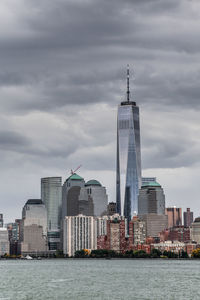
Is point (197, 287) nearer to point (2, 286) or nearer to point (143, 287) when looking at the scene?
point (143, 287)

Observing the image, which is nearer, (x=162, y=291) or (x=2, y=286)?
(x=162, y=291)

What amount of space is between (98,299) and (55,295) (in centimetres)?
1076

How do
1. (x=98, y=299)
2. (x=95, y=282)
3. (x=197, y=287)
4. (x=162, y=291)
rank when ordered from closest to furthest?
(x=98, y=299), (x=162, y=291), (x=197, y=287), (x=95, y=282)

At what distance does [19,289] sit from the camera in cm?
15275

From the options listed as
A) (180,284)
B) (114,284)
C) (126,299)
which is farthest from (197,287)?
(126,299)

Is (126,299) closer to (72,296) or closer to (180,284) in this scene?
(72,296)

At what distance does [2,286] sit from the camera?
538 feet

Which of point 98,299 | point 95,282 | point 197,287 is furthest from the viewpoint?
point 95,282

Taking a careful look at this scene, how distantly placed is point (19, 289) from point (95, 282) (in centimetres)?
2765

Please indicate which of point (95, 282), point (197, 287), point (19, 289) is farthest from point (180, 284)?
point (19, 289)

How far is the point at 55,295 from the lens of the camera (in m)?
137

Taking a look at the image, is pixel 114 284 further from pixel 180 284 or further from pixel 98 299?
pixel 98 299

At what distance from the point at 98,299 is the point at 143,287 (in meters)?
31.8

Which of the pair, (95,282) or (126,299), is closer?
(126,299)
